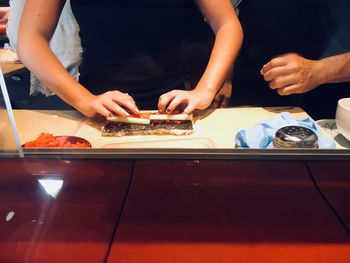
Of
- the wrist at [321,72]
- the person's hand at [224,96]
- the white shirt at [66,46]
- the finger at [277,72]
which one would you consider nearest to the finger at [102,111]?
the white shirt at [66,46]

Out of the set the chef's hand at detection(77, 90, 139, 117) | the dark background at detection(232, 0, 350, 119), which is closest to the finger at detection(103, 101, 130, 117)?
the chef's hand at detection(77, 90, 139, 117)

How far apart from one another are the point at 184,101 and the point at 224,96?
197 millimetres

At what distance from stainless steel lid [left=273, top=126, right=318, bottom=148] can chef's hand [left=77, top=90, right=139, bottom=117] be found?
39 cm

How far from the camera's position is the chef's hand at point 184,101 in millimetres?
1000

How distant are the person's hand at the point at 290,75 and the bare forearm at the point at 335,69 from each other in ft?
0.06

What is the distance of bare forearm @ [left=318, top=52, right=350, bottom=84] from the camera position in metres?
1.05

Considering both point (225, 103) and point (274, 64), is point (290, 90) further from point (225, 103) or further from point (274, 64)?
point (225, 103)

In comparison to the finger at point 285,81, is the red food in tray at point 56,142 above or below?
below

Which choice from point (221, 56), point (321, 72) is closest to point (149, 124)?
point (221, 56)

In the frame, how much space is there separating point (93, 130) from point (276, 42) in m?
0.70

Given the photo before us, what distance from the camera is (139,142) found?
0.83 m

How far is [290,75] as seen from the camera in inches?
41.2

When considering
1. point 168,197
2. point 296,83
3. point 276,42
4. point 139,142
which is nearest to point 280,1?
point 276,42

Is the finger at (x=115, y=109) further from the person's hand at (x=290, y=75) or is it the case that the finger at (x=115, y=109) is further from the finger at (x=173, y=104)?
the person's hand at (x=290, y=75)
